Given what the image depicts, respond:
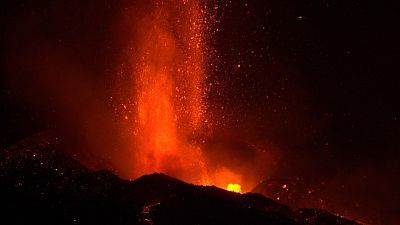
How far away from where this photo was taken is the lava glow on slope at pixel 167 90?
66.7 feet

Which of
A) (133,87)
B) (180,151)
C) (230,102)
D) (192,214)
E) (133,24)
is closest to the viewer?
(192,214)

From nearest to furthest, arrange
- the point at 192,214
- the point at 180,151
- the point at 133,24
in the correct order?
the point at 192,214
the point at 180,151
the point at 133,24

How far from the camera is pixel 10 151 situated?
558 inches

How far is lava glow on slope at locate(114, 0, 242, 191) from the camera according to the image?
66.7 feet

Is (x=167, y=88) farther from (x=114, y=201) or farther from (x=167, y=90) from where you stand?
(x=114, y=201)

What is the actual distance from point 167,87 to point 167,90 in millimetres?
153

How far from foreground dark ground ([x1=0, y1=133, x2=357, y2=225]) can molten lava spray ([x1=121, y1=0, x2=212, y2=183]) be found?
25.2 feet

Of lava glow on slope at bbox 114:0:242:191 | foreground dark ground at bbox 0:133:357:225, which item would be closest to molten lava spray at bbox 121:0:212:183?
lava glow on slope at bbox 114:0:242:191

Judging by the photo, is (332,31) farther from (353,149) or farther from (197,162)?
(197,162)

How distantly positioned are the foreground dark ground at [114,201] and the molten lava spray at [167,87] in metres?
7.68

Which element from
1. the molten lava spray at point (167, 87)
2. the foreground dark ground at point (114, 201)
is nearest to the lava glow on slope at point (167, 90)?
the molten lava spray at point (167, 87)

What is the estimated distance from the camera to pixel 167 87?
2105 cm

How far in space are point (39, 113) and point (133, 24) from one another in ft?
21.8

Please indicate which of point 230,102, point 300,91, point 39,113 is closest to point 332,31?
point 300,91
